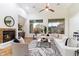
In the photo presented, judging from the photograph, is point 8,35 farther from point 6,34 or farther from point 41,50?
point 41,50

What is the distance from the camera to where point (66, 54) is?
2346mm

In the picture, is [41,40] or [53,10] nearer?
[53,10]

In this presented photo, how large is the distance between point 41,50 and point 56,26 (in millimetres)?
650

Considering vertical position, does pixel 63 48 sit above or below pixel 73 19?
below

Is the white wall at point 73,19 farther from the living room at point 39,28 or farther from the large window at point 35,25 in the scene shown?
the large window at point 35,25

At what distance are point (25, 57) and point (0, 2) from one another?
126 centimetres

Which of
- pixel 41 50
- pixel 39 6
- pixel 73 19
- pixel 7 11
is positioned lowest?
pixel 41 50

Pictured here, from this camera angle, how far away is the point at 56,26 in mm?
2576

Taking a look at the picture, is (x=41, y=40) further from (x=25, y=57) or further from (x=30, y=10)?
(x=30, y=10)

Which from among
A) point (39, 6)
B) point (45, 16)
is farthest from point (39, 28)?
point (39, 6)

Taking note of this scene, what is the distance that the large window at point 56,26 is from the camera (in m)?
2.53

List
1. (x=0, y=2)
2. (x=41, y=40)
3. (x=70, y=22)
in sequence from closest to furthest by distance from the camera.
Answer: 1. (x=0, y=2)
2. (x=70, y=22)
3. (x=41, y=40)

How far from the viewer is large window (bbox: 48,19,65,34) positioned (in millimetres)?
2525

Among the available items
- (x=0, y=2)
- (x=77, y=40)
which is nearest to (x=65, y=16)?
(x=77, y=40)
